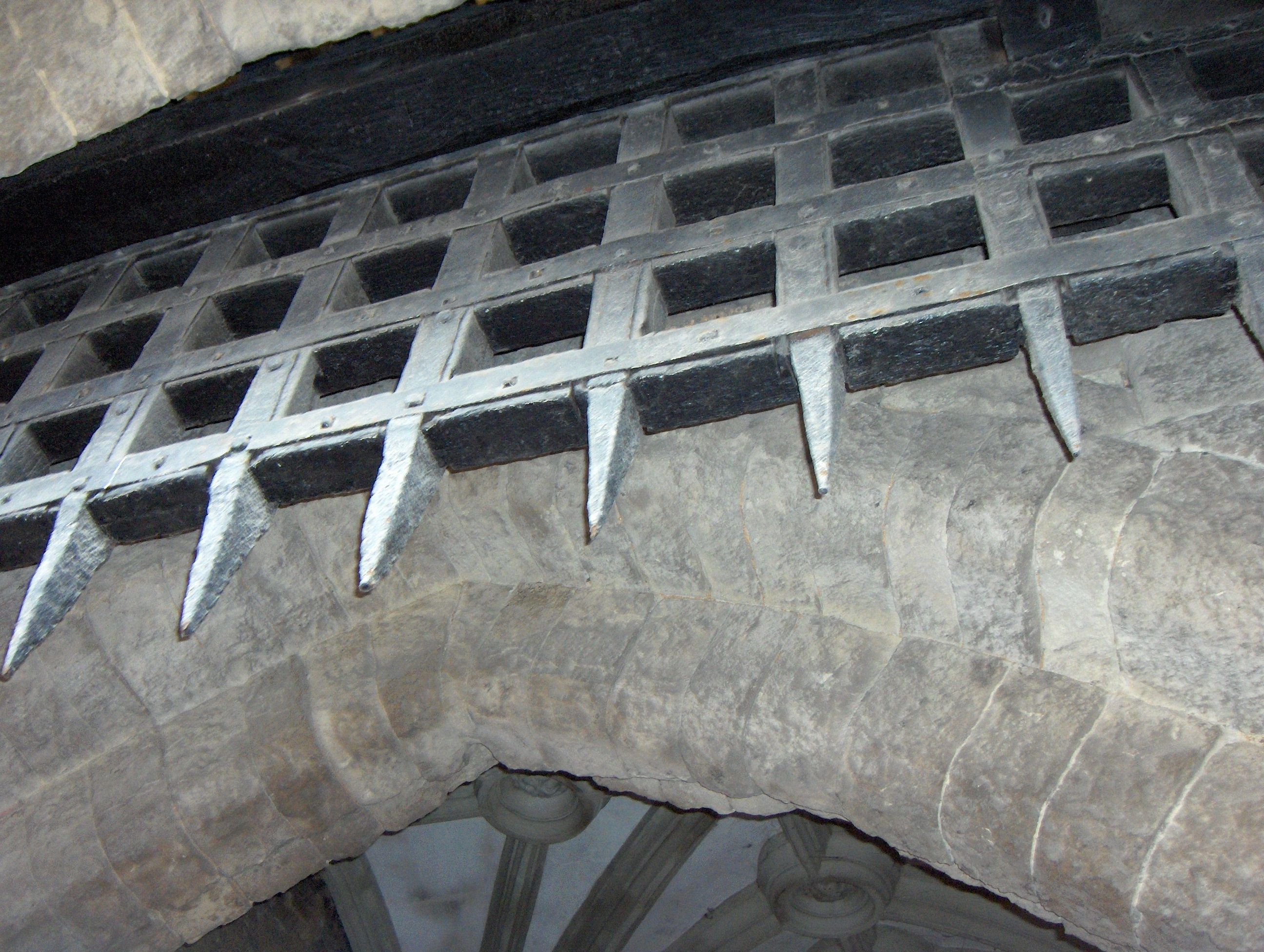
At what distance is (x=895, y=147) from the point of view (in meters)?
1.91

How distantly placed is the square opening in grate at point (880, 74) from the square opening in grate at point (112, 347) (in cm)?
158

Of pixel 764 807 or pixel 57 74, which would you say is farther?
pixel 57 74

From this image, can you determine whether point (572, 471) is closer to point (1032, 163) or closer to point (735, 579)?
point (735, 579)

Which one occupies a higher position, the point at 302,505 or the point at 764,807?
the point at 302,505

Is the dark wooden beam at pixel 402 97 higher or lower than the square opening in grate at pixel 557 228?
higher

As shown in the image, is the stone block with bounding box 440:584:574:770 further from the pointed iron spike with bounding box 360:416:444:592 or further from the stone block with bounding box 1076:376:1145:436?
the stone block with bounding box 1076:376:1145:436

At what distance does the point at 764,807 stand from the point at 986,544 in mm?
635

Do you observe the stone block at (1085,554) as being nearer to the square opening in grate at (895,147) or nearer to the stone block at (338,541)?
the square opening in grate at (895,147)

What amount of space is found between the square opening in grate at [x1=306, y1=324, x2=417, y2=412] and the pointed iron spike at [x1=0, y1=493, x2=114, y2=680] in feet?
1.42

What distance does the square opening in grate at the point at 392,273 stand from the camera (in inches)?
83.4

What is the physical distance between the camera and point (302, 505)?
2.06m

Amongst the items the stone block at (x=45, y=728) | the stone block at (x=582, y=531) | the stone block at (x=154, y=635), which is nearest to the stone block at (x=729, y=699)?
the stone block at (x=582, y=531)

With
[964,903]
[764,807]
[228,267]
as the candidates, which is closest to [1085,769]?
[764,807]

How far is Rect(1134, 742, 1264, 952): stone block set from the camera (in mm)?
1139
